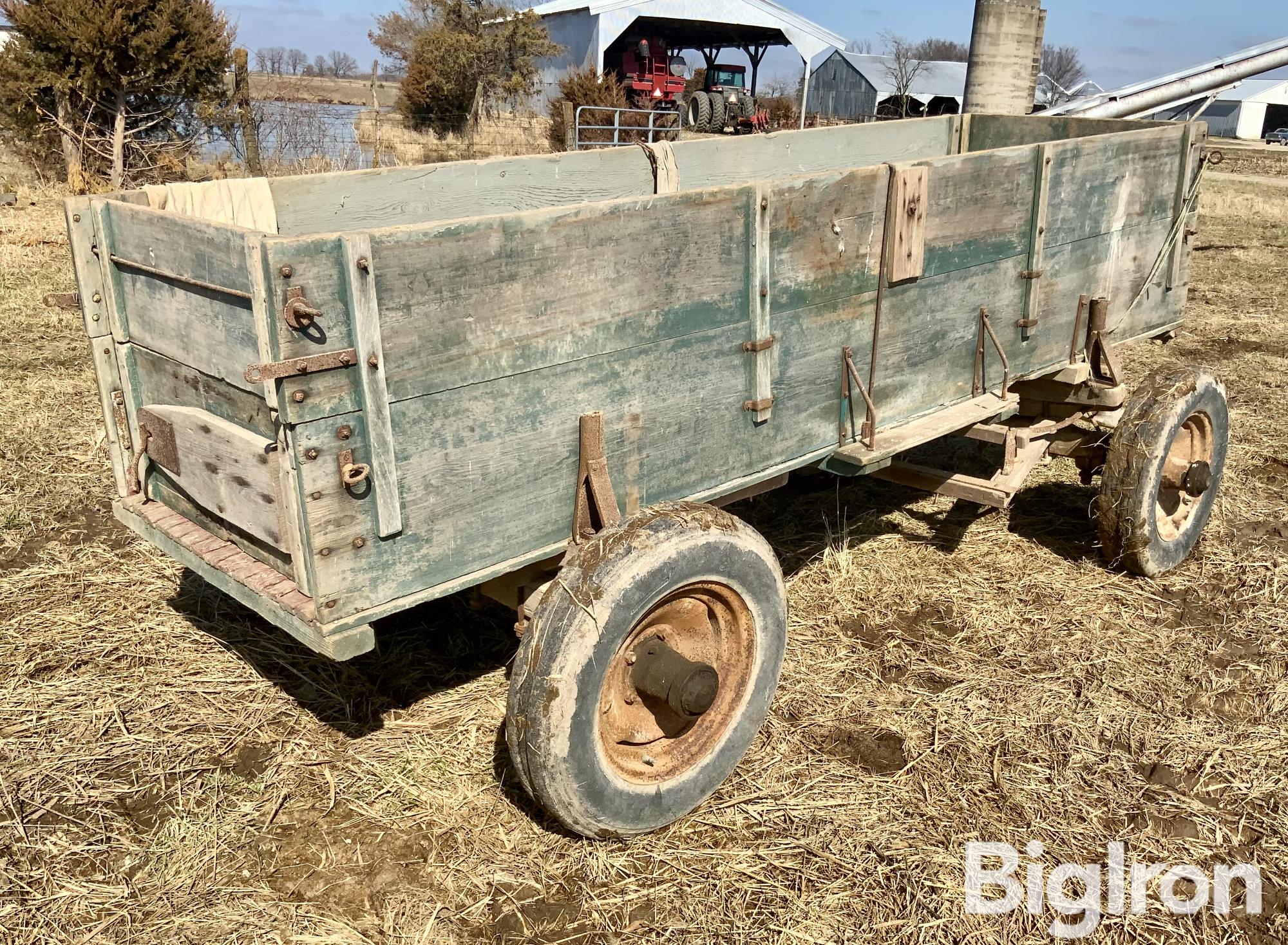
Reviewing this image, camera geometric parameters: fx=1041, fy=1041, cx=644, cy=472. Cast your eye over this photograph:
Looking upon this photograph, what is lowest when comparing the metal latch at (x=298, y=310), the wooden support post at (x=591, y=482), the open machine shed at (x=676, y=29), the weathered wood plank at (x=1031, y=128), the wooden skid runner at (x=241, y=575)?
the wooden skid runner at (x=241, y=575)

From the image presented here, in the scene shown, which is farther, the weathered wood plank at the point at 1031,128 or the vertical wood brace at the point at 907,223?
→ the weathered wood plank at the point at 1031,128

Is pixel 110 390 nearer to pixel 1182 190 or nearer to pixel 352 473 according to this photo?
pixel 352 473

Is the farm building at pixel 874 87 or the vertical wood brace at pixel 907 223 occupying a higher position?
the farm building at pixel 874 87

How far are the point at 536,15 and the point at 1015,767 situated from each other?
26.9 meters

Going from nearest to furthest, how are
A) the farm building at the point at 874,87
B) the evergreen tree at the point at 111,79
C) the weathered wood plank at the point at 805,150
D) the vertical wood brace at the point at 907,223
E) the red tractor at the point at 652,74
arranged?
the vertical wood brace at the point at 907,223 → the weathered wood plank at the point at 805,150 → the evergreen tree at the point at 111,79 → the red tractor at the point at 652,74 → the farm building at the point at 874,87

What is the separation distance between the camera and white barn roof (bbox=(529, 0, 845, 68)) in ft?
94.5

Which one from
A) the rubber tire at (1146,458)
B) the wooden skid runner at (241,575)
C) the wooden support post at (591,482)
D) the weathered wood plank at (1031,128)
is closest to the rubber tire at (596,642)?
the wooden support post at (591,482)

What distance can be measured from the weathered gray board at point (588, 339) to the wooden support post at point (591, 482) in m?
0.04

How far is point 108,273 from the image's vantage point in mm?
2949

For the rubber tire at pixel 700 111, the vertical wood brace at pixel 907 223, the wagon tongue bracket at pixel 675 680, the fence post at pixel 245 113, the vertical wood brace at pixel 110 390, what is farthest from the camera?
the rubber tire at pixel 700 111

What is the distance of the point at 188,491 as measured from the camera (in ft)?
9.73

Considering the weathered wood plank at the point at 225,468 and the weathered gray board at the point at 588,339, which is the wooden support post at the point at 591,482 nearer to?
the weathered gray board at the point at 588,339

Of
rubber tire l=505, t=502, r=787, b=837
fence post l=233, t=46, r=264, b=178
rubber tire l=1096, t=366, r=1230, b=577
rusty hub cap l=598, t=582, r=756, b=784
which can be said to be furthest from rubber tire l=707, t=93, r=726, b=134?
rubber tire l=505, t=502, r=787, b=837

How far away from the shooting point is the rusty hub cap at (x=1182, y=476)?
4.52 m
